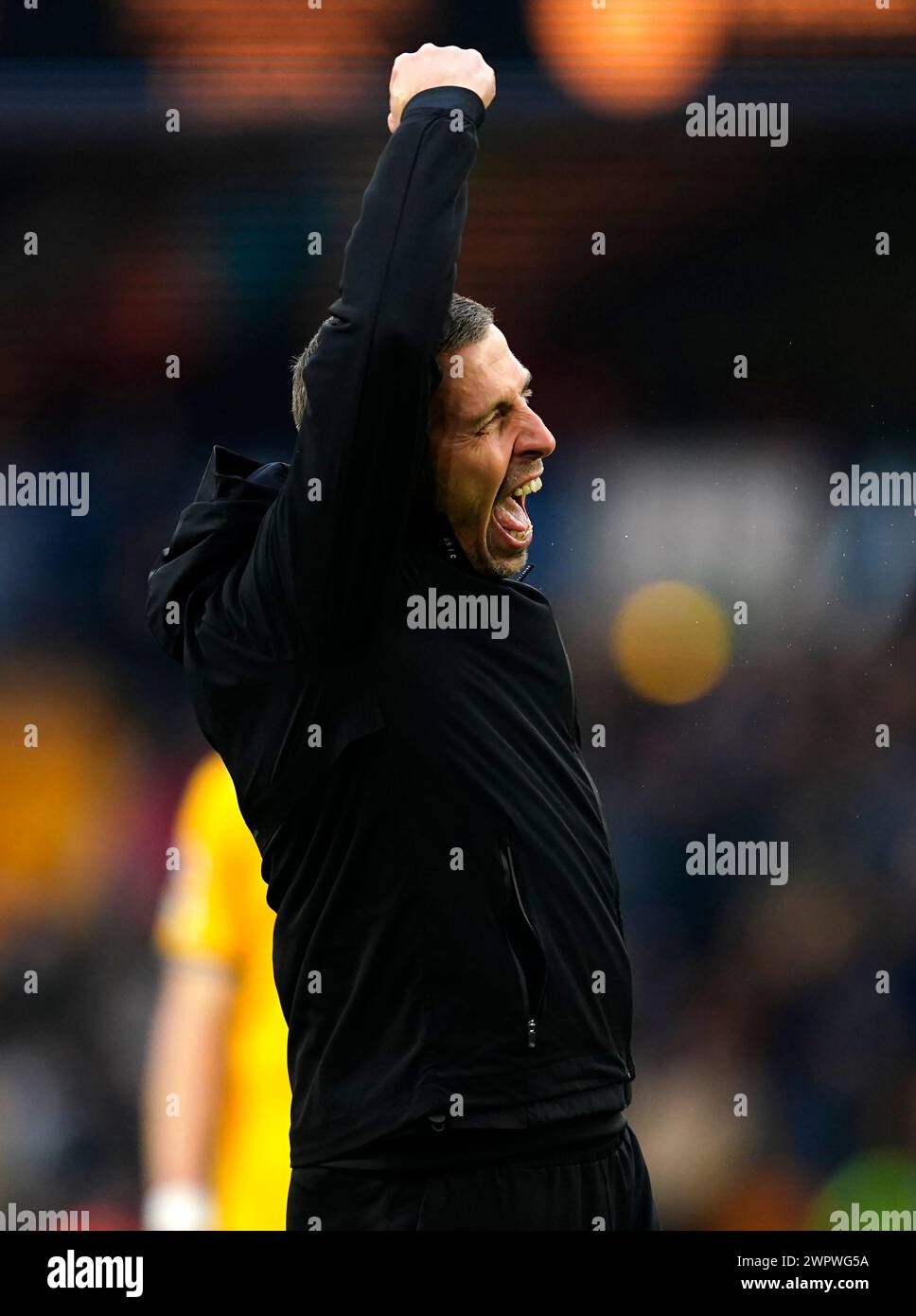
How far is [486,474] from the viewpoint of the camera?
5.58 feet

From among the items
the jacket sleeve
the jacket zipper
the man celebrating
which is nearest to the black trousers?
the man celebrating

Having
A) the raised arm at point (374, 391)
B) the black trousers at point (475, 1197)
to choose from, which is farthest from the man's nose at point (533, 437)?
the black trousers at point (475, 1197)

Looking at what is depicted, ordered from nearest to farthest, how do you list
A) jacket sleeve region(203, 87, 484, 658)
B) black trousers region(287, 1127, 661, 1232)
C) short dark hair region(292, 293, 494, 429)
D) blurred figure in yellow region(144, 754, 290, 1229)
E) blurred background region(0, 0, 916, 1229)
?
jacket sleeve region(203, 87, 484, 658) → black trousers region(287, 1127, 661, 1232) → short dark hair region(292, 293, 494, 429) → blurred figure in yellow region(144, 754, 290, 1229) → blurred background region(0, 0, 916, 1229)

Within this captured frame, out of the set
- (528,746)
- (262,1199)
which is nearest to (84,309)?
(262,1199)

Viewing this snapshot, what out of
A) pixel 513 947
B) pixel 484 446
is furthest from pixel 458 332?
pixel 513 947

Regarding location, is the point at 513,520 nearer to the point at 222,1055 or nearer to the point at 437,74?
the point at 437,74

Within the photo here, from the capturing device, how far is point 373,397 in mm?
1465

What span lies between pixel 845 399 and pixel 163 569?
225 cm

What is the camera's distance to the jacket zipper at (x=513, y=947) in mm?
1565

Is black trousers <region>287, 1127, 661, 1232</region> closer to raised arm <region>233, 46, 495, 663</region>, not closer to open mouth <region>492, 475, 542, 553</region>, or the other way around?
raised arm <region>233, 46, 495, 663</region>

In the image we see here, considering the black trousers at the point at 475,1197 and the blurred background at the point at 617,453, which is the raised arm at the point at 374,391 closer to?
the black trousers at the point at 475,1197

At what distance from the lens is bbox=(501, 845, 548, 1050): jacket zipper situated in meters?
1.57

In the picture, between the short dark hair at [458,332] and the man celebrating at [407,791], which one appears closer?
the man celebrating at [407,791]

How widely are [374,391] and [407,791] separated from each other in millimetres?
407
